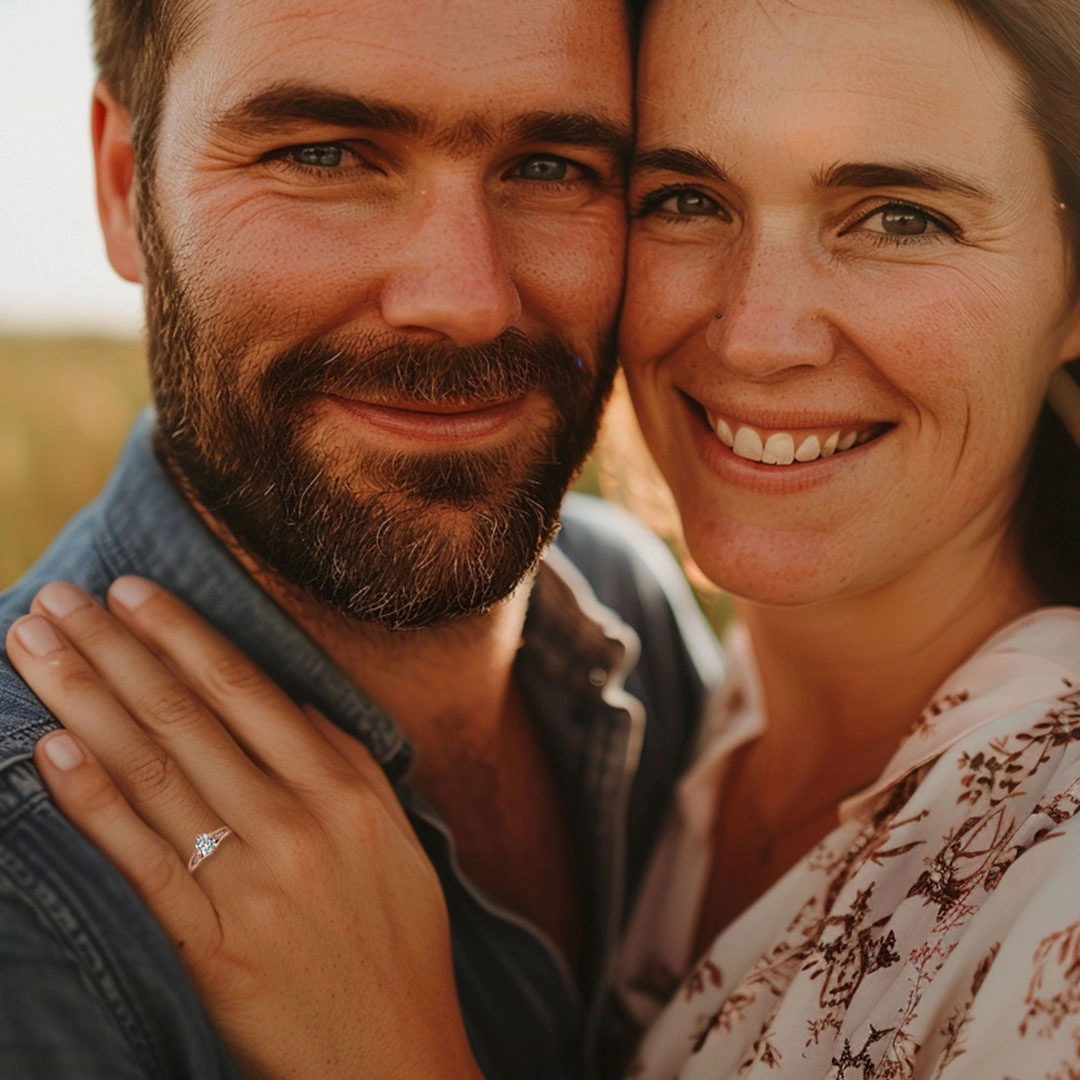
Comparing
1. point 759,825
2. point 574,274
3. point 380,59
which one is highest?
point 380,59

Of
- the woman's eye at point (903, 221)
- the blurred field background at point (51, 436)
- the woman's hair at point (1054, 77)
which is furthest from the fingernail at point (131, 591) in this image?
the blurred field background at point (51, 436)

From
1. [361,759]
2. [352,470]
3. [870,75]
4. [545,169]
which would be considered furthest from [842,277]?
[361,759]

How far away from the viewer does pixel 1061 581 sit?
2.17 metres

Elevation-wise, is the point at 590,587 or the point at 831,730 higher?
the point at 590,587

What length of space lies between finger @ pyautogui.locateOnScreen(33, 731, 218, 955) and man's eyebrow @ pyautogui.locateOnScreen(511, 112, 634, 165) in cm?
120

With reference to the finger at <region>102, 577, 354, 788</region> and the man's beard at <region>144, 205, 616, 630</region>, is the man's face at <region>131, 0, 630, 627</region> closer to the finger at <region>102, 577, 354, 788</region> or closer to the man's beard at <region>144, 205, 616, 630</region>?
the man's beard at <region>144, 205, 616, 630</region>

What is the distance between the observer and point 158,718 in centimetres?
169

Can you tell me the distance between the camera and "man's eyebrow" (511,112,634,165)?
188 centimetres

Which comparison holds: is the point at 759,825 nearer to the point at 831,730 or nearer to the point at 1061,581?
the point at 831,730

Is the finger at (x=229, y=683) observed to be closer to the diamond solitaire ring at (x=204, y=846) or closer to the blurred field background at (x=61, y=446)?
the diamond solitaire ring at (x=204, y=846)

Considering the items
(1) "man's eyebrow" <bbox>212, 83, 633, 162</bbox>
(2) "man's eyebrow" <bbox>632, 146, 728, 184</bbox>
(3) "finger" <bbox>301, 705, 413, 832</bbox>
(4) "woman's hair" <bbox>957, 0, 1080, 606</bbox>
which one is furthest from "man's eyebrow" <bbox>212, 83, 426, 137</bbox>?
(3) "finger" <bbox>301, 705, 413, 832</bbox>

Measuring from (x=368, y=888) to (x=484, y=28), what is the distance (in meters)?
1.38

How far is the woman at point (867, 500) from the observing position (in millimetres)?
1524

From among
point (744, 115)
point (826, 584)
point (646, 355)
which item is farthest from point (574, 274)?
point (826, 584)
